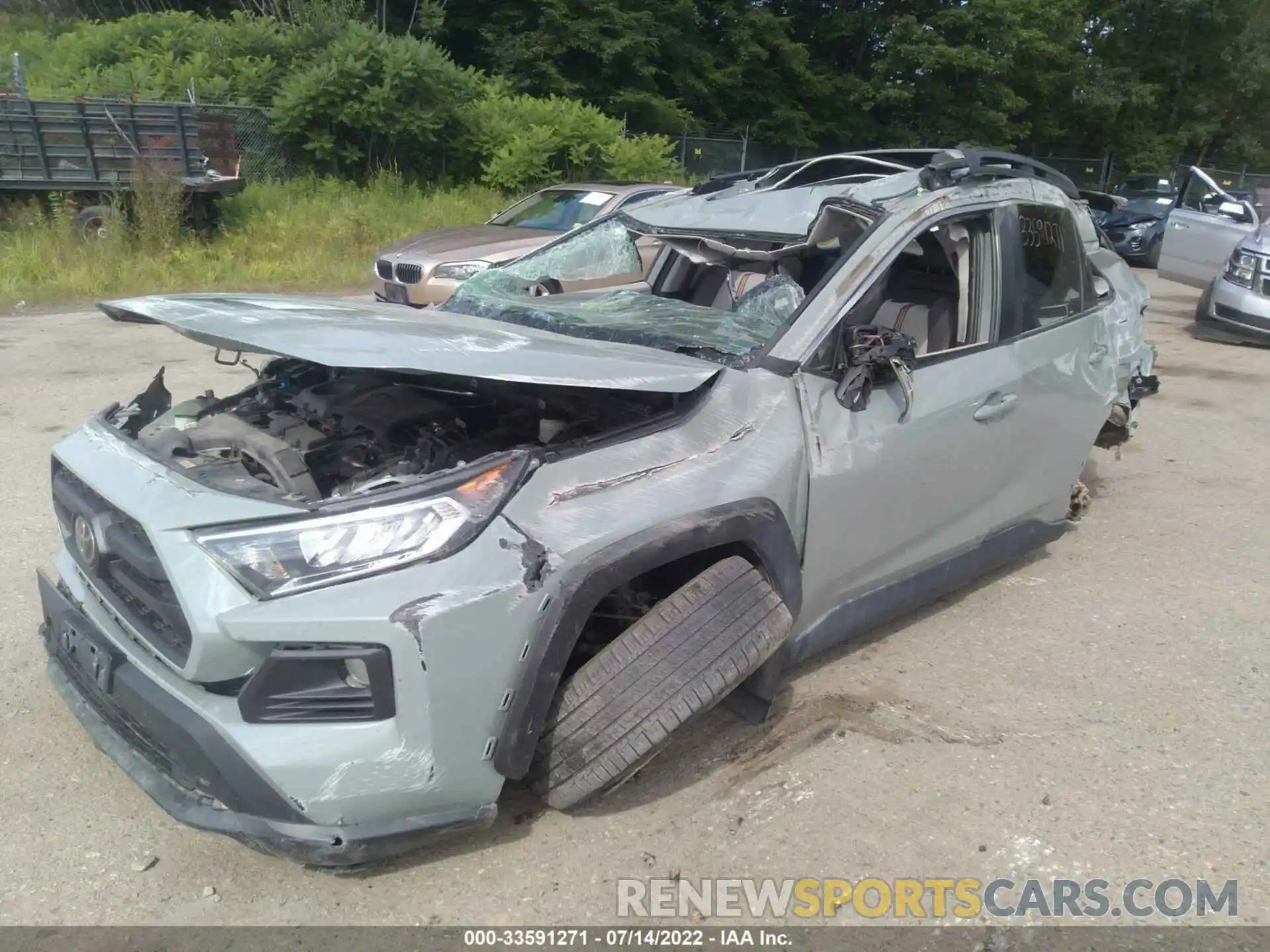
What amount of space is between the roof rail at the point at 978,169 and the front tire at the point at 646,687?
6.14 feet

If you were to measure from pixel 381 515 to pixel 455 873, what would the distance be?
3.20 feet

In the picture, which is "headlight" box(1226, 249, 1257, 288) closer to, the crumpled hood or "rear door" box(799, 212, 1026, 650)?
the crumpled hood

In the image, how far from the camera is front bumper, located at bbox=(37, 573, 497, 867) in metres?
2.31

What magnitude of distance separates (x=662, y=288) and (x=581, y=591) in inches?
96.5

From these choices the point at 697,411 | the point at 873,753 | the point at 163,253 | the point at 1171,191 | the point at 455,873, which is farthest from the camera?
the point at 1171,191

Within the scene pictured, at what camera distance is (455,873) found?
8.66ft

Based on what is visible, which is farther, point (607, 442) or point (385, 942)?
point (607, 442)

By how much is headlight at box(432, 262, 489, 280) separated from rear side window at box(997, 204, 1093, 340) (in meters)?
Answer: 6.68

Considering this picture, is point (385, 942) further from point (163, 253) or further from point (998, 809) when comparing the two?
point (163, 253)

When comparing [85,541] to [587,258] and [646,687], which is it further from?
[587,258]

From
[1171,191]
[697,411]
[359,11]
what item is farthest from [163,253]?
[1171,191]

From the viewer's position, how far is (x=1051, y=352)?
13.4ft

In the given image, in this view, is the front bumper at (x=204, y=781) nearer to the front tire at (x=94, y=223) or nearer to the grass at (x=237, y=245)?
the grass at (x=237, y=245)

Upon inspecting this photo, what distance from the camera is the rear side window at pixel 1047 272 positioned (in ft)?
13.2
